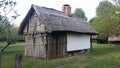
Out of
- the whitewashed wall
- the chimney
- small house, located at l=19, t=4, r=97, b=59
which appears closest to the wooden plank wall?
small house, located at l=19, t=4, r=97, b=59

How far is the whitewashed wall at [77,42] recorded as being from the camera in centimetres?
2239

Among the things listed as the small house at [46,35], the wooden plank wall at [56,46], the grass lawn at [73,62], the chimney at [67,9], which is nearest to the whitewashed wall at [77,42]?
the small house at [46,35]

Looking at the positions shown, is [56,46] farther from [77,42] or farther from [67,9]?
[67,9]

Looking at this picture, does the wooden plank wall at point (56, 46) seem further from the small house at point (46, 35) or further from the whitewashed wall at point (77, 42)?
the whitewashed wall at point (77, 42)

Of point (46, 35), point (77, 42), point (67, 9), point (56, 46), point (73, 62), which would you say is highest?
point (67, 9)

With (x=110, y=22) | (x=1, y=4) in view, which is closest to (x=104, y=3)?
(x=110, y=22)

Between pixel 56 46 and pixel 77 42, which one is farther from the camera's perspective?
pixel 77 42

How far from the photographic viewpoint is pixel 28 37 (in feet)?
75.4

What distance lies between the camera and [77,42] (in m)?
24.5

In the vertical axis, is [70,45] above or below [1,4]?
below

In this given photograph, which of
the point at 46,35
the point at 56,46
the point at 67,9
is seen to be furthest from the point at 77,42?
the point at 67,9

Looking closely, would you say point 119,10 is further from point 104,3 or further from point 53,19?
point 104,3

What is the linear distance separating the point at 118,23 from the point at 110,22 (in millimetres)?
2671

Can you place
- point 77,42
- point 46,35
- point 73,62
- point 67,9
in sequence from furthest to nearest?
1. point 67,9
2. point 77,42
3. point 46,35
4. point 73,62
